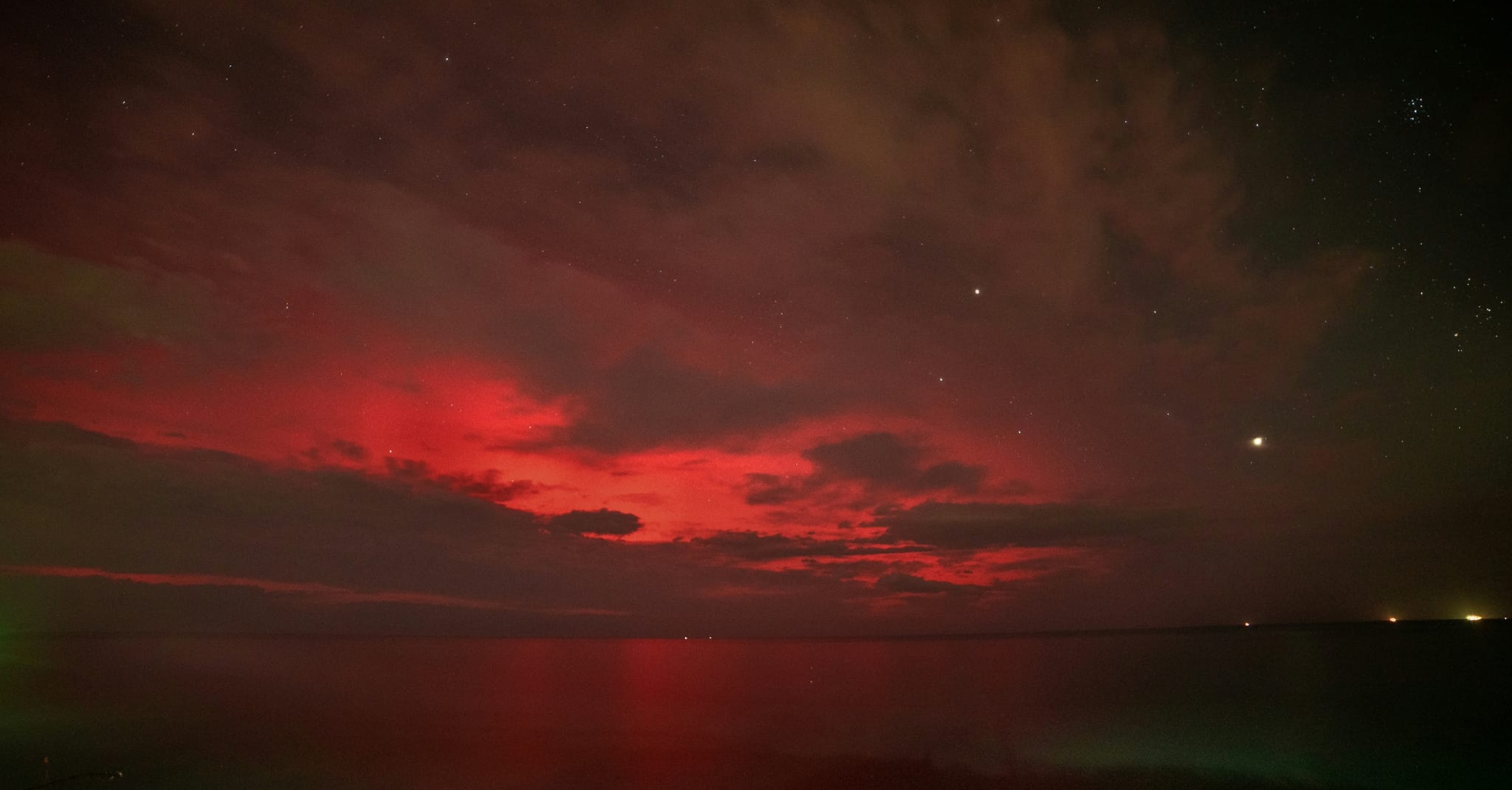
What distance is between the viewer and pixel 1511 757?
25.2 meters

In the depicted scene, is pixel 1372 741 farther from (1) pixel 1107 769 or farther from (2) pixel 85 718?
(2) pixel 85 718

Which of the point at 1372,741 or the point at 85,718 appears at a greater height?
the point at 1372,741

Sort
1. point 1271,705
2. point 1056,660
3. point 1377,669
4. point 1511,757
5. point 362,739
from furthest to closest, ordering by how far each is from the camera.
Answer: point 1056,660, point 1377,669, point 1271,705, point 362,739, point 1511,757

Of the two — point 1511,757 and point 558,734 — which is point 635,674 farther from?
point 1511,757

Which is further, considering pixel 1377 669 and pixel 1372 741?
pixel 1377 669

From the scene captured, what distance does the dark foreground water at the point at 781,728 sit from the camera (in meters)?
25.1

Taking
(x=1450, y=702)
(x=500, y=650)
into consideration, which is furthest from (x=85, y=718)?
(x=500, y=650)

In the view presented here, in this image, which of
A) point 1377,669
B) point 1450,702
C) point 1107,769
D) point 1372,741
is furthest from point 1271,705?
point 1377,669

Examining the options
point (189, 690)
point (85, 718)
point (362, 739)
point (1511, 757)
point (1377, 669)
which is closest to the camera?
point (1511, 757)

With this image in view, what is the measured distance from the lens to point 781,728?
3622 cm

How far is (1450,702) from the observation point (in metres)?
40.1

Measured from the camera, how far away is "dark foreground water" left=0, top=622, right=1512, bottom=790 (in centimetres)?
2508

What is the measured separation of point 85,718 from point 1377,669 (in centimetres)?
10022

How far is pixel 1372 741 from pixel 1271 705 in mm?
12871
